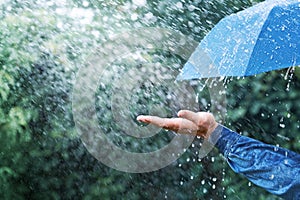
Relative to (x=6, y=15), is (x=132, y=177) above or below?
below

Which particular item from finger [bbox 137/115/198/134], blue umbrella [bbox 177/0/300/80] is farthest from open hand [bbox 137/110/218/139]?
blue umbrella [bbox 177/0/300/80]

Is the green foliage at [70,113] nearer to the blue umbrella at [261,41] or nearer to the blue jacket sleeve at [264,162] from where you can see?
the blue umbrella at [261,41]

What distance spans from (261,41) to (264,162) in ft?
1.58

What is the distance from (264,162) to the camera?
6.41 ft

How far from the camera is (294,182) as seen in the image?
190 cm

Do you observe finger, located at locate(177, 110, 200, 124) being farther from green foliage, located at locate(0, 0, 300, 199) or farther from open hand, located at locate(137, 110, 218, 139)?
green foliage, located at locate(0, 0, 300, 199)

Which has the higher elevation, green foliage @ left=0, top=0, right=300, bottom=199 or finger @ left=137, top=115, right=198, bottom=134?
finger @ left=137, top=115, right=198, bottom=134

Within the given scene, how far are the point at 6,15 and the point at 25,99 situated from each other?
535 mm

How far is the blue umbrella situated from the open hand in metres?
0.30

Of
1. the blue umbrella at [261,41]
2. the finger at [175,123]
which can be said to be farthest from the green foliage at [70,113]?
the finger at [175,123]

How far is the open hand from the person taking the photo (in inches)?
78.4

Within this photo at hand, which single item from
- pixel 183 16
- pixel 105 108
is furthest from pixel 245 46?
pixel 183 16

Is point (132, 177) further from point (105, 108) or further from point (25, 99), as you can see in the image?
point (25, 99)

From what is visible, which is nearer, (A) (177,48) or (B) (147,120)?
(B) (147,120)
